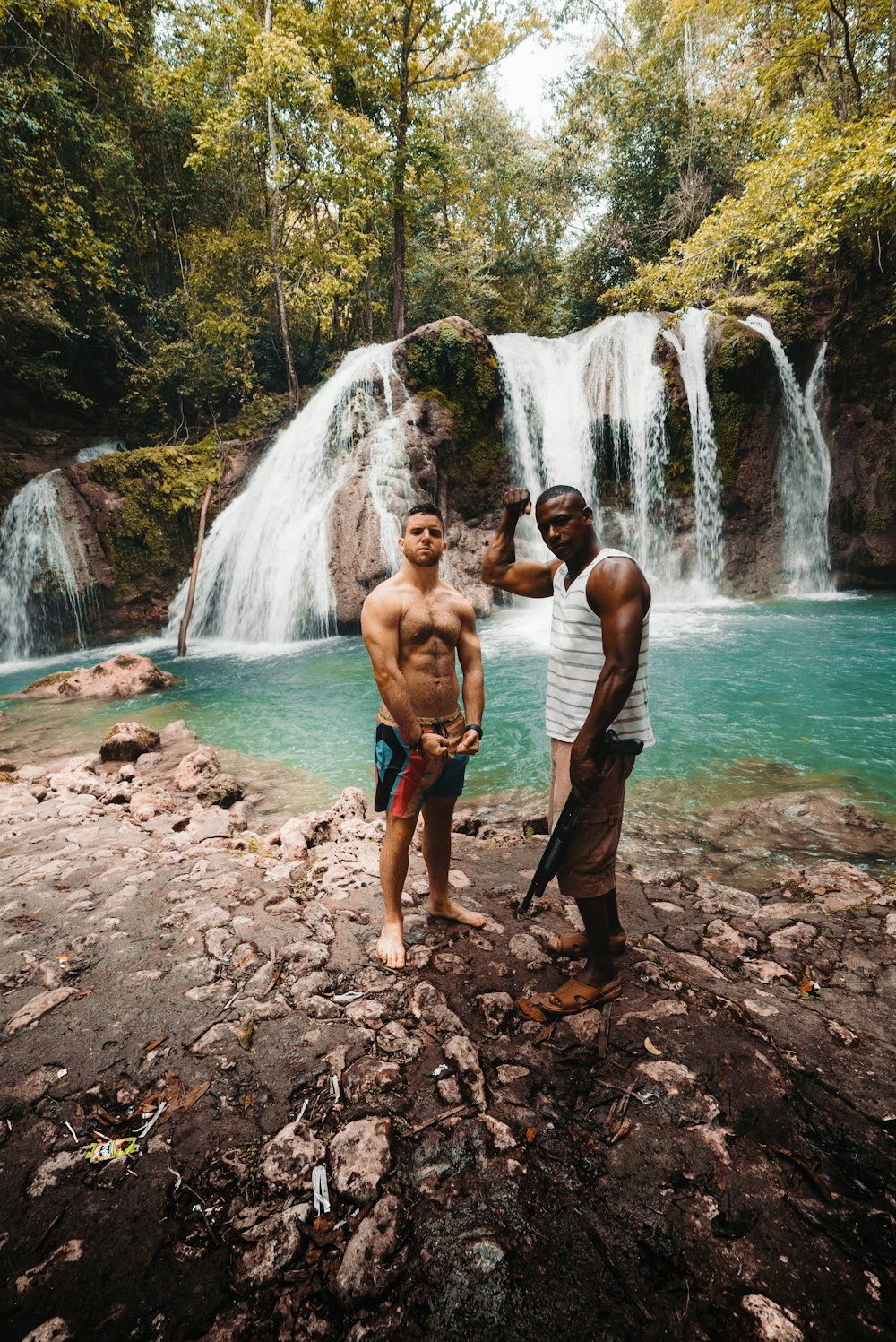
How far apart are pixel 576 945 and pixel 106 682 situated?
28.6 feet

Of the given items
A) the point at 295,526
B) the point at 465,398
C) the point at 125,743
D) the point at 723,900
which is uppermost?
the point at 465,398

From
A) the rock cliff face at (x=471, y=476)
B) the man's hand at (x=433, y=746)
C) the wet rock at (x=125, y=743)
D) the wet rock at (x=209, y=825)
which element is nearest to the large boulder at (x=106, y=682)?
the wet rock at (x=125, y=743)

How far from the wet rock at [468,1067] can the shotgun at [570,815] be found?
24.4 inches

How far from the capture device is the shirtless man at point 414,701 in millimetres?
2312

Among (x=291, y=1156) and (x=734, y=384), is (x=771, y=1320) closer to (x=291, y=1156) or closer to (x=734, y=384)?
(x=291, y=1156)

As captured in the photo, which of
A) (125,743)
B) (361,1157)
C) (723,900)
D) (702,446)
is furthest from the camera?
(702,446)

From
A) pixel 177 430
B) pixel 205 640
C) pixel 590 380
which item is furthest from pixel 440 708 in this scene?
pixel 177 430

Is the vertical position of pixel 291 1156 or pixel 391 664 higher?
pixel 391 664

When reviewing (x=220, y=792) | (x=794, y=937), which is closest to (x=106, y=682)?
(x=220, y=792)

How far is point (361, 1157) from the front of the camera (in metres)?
1.52

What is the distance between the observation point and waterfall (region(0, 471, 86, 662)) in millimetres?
12250

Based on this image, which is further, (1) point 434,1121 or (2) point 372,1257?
(1) point 434,1121

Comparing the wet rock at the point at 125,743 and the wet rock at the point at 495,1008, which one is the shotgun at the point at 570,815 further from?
the wet rock at the point at 125,743

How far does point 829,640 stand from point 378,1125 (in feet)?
33.3
